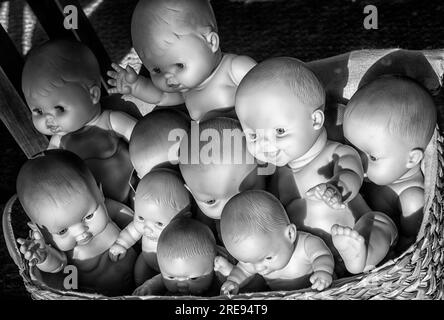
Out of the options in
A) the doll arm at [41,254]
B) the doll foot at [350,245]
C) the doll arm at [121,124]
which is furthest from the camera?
the doll arm at [121,124]

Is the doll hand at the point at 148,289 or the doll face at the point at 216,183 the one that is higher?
the doll face at the point at 216,183

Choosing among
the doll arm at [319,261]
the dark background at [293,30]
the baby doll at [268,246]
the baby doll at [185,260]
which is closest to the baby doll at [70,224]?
the baby doll at [185,260]

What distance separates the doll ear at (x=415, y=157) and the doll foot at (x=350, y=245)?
0.53 ft

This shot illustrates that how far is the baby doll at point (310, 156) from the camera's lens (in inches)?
32.9

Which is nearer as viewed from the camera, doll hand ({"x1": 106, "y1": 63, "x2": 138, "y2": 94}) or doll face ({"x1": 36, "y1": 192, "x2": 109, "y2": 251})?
doll face ({"x1": 36, "y1": 192, "x2": 109, "y2": 251})

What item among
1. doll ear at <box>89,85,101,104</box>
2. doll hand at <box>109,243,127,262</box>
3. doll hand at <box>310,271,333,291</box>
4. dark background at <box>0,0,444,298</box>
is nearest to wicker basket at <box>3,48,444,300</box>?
doll hand at <box>310,271,333,291</box>

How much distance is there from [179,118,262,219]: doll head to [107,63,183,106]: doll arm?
22 cm

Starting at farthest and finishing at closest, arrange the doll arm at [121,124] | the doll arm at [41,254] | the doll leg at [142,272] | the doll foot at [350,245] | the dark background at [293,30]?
the dark background at [293,30], the doll arm at [121,124], the doll leg at [142,272], the doll arm at [41,254], the doll foot at [350,245]

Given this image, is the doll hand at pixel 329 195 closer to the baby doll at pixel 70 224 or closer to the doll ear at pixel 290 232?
the doll ear at pixel 290 232

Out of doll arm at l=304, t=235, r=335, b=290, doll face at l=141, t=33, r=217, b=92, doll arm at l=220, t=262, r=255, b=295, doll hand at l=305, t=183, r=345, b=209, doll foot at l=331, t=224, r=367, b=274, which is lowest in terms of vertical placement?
doll arm at l=220, t=262, r=255, b=295

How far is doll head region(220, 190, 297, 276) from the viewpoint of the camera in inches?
31.6

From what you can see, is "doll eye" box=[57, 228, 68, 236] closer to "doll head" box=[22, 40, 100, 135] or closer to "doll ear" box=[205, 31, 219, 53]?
"doll head" box=[22, 40, 100, 135]

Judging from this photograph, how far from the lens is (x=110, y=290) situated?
101cm

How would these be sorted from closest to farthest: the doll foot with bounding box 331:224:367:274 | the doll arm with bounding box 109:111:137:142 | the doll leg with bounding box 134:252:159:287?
1. the doll foot with bounding box 331:224:367:274
2. the doll leg with bounding box 134:252:159:287
3. the doll arm with bounding box 109:111:137:142
